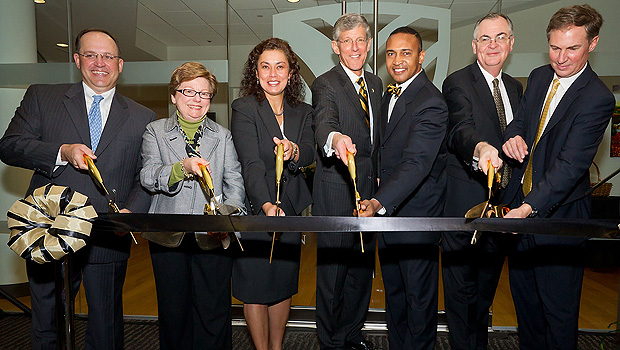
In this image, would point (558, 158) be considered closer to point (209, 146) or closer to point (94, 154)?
point (209, 146)

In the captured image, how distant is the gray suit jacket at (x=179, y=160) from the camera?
2152 mm

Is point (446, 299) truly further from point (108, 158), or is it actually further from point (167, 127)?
point (108, 158)

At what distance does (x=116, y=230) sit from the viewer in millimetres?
1799

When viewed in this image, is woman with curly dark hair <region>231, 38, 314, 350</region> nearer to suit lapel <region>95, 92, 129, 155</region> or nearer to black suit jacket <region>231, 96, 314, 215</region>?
black suit jacket <region>231, 96, 314, 215</region>

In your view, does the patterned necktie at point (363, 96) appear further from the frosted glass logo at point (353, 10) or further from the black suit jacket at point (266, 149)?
the frosted glass logo at point (353, 10)

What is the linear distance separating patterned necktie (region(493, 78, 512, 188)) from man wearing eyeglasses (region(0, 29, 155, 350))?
1963 mm

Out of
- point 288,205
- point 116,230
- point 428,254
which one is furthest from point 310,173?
point 116,230

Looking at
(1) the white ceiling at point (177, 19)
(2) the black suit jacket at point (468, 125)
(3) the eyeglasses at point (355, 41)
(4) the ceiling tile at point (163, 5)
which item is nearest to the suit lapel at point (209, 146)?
(3) the eyeglasses at point (355, 41)

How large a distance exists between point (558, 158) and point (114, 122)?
7.25 ft

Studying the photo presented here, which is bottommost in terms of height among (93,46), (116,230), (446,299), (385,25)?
(446,299)

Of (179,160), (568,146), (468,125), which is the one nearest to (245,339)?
(179,160)

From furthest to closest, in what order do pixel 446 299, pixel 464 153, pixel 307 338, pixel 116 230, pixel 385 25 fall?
pixel 385 25 < pixel 307 338 < pixel 446 299 < pixel 464 153 < pixel 116 230

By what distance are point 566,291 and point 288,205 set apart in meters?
1.46

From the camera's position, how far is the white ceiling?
11.5 ft
